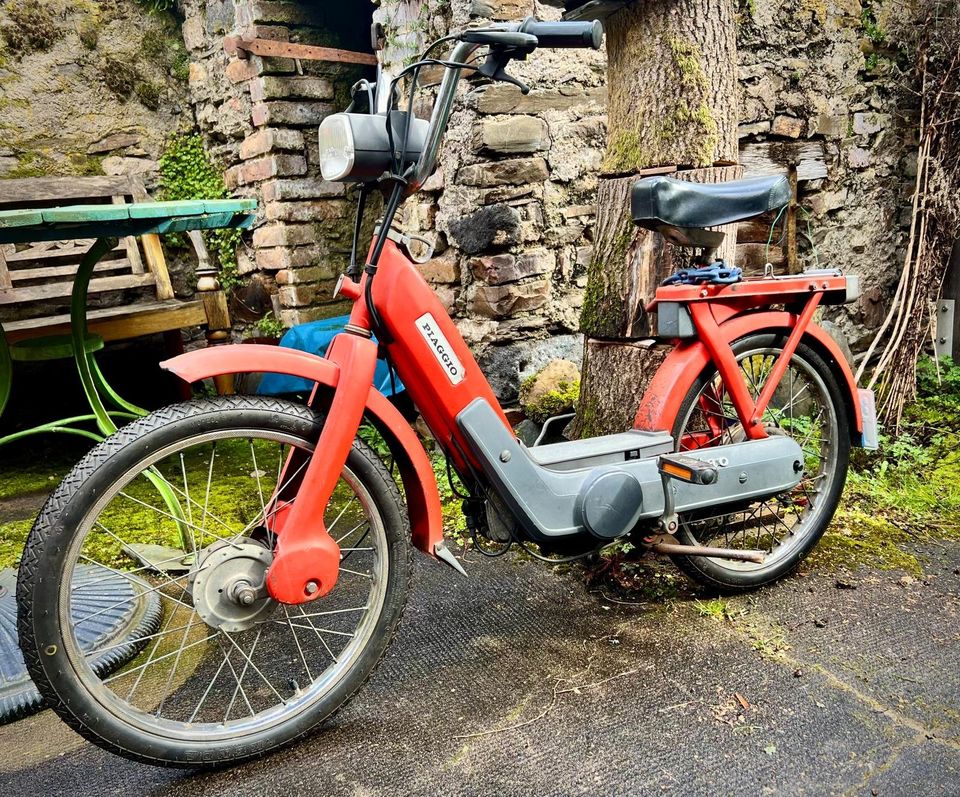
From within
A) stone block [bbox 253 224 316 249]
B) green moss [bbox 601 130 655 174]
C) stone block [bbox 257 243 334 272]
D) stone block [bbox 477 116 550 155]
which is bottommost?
stone block [bbox 257 243 334 272]

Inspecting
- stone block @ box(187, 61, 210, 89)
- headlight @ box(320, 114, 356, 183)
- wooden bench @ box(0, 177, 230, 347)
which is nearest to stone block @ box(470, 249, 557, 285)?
wooden bench @ box(0, 177, 230, 347)

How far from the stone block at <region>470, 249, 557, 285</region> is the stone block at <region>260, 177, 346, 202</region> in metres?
1.39

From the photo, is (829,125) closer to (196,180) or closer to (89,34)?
(196,180)

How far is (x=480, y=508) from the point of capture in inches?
80.1

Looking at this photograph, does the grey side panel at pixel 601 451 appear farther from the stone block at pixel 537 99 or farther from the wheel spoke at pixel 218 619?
the stone block at pixel 537 99

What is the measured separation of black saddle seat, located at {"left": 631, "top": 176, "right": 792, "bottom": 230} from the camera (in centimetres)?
204

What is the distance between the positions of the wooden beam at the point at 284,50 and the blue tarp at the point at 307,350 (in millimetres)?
1456

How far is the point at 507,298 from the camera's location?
3.38 m

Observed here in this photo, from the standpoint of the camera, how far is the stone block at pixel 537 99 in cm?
320

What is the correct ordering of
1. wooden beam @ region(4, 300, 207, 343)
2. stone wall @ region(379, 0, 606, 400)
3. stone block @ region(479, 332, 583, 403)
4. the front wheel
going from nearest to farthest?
the front wheel < stone wall @ region(379, 0, 606, 400) < stone block @ region(479, 332, 583, 403) < wooden beam @ region(4, 300, 207, 343)

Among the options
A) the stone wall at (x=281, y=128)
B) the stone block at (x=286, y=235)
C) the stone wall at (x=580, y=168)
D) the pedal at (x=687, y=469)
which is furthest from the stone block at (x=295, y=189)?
the pedal at (x=687, y=469)

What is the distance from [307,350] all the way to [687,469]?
89.9 inches

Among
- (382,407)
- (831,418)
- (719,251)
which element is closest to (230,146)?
(719,251)

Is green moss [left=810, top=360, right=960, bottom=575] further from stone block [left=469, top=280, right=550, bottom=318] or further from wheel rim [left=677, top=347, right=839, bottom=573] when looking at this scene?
stone block [left=469, top=280, right=550, bottom=318]
